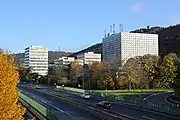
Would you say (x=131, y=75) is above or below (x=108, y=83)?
above

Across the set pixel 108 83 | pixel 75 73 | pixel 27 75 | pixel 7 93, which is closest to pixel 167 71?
pixel 108 83

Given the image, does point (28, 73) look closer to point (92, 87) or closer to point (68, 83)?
point (68, 83)

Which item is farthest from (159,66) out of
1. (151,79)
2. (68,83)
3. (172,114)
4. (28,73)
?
(28,73)

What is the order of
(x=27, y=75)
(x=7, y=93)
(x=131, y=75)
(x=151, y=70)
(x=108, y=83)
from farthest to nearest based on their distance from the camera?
1. (x=27, y=75)
2. (x=151, y=70)
3. (x=108, y=83)
4. (x=131, y=75)
5. (x=7, y=93)

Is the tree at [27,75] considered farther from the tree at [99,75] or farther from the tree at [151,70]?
the tree at [151,70]

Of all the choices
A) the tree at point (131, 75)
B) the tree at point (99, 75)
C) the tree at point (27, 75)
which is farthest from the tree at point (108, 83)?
the tree at point (27, 75)

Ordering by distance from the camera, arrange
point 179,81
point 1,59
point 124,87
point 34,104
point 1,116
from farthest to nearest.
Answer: point 124,87, point 179,81, point 34,104, point 1,59, point 1,116

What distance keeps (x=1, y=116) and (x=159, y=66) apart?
94.0 metres

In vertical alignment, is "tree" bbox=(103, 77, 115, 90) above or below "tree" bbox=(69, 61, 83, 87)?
below

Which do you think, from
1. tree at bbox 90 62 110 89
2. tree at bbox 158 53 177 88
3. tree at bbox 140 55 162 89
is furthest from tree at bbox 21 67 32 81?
tree at bbox 158 53 177 88

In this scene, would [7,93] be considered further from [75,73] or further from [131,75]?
[75,73]

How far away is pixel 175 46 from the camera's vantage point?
177 meters

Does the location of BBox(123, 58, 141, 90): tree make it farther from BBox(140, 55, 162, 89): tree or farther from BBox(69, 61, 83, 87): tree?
BBox(69, 61, 83, 87): tree

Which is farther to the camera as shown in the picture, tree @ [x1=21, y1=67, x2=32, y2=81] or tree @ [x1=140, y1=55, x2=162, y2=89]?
tree @ [x1=21, y1=67, x2=32, y2=81]
